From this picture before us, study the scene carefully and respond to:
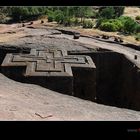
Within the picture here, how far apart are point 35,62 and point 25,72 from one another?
4.19 ft

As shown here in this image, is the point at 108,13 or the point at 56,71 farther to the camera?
the point at 108,13

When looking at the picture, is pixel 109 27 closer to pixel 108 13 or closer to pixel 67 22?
pixel 67 22

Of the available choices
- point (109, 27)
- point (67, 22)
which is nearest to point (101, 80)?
point (109, 27)

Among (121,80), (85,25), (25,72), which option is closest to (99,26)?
(85,25)

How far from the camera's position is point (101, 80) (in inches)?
621

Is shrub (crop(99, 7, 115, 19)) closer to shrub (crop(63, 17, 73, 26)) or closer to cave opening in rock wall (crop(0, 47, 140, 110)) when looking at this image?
shrub (crop(63, 17, 73, 26))

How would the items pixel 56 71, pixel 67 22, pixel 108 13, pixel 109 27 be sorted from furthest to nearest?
1. pixel 108 13
2. pixel 67 22
3. pixel 109 27
4. pixel 56 71

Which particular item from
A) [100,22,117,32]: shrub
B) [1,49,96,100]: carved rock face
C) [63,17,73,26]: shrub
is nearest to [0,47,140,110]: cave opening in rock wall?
[1,49,96,100]: carved rock face

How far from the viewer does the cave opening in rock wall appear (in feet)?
34.4

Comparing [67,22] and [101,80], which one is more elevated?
[67,22]
